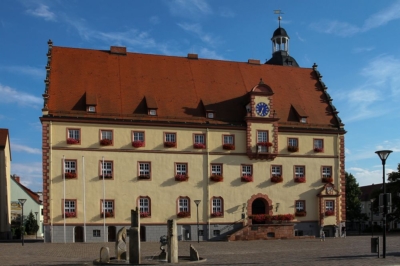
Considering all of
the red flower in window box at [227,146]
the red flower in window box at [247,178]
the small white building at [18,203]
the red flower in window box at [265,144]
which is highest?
the red flower in window box at [265,144]

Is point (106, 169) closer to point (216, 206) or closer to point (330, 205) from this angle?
point (216, 206)

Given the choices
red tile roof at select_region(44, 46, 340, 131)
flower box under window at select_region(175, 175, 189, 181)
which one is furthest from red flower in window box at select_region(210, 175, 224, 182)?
red tile roof at select_region(44, 46, 340, 131)

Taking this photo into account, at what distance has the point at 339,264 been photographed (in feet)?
72.6

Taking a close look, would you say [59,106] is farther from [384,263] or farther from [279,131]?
[384,263]

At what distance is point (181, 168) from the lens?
4631 centimetres

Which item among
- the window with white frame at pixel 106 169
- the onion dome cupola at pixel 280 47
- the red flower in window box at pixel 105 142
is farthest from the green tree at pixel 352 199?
the red flower in window box at pixel 105 142

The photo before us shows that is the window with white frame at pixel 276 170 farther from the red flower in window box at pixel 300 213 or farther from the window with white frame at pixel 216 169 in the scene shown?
the window with white frame at pixel 216 169

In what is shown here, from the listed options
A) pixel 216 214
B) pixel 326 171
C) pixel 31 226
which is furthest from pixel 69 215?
pixel 31 226

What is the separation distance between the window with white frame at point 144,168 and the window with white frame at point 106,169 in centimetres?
229

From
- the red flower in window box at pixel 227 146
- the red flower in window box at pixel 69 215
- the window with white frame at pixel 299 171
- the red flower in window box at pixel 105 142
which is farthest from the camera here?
the window with white frame at pixel 299 171

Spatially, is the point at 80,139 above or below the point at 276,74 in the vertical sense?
below

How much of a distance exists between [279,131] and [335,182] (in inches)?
273

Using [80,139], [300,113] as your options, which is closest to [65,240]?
[80,139]

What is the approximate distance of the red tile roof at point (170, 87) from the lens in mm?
45781
